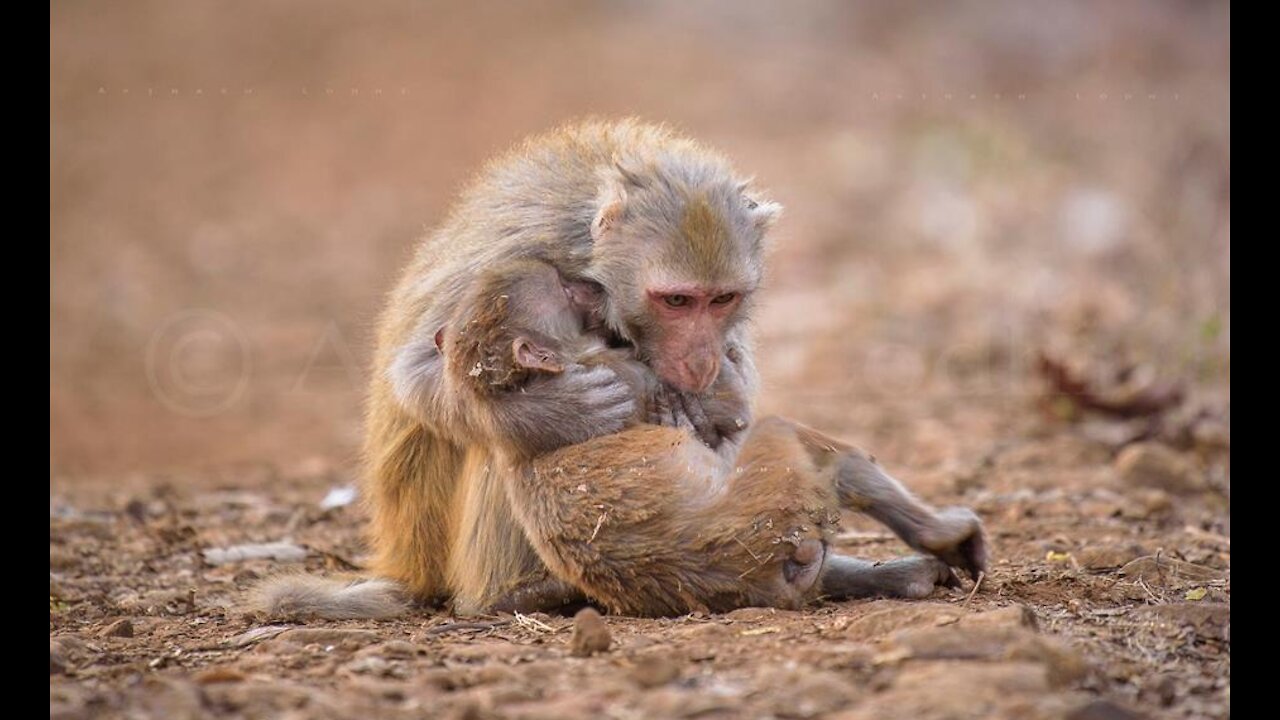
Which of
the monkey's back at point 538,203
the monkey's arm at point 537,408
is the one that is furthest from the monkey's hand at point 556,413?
the monkey's back at point 538,203

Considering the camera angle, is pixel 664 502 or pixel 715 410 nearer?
pixel 664 502

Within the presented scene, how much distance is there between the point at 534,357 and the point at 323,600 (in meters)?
1.29

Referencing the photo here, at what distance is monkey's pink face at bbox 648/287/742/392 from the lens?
5.54 meters

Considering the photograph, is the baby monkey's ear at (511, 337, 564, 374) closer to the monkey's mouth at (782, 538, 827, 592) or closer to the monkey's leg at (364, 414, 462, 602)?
the monkey's leg at (364, 414, 462, 602)

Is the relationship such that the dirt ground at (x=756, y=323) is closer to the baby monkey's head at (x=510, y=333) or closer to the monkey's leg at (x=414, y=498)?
the monkey's leg at (x=414, y=498)

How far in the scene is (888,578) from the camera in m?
5.40

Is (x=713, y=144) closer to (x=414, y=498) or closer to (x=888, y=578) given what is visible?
(x=414, y=498)

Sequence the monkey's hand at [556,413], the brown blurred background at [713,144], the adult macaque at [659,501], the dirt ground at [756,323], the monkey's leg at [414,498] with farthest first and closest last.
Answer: the brown blurred background at [713,144]
the monkey's leg at [414,498]
the monkey's hand at [556,413]
the adult macaque at [659,501]
the dirt ground at [756,323]

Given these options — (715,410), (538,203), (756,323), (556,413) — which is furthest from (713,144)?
(556,413)

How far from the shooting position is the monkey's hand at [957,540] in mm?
5379

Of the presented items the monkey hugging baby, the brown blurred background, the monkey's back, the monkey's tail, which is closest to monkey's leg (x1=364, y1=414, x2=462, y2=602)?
the monkey hugging baby

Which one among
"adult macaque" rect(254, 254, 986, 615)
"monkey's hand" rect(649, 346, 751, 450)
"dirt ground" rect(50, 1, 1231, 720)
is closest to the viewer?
"dirt ground" rect(50, 1, 1231, 720)

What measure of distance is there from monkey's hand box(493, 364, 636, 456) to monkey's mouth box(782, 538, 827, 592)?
0.74 m

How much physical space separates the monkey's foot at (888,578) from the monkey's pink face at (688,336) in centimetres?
82
